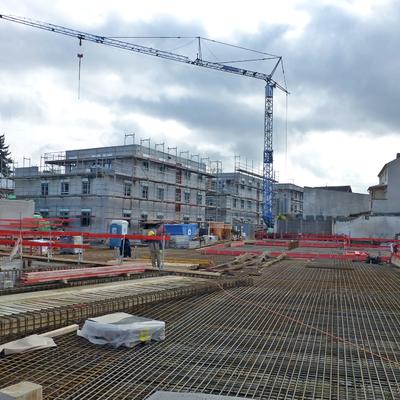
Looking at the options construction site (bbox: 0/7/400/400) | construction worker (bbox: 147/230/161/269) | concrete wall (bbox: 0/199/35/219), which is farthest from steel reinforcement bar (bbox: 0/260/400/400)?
concrete wall (bbox: 0/199/35/219)

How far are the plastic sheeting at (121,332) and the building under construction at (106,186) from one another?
119 feet

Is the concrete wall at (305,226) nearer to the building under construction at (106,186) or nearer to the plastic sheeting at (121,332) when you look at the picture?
the building under construction at (106,186)

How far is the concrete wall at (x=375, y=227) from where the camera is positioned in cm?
4050

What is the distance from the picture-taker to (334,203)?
215 feet

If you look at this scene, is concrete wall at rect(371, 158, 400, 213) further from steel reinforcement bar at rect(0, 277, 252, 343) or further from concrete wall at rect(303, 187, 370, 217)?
steel reinforcement bar at rect(0, 277, 252, 343)

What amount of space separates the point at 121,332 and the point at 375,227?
3997 centimetres

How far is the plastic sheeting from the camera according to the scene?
490 cm

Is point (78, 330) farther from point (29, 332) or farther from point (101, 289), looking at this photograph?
point (101, 289)

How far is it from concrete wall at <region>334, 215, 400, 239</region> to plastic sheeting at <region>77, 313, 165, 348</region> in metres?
38.6

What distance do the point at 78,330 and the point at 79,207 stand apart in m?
38.4

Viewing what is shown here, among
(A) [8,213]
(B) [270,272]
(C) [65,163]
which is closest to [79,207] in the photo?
(C) [65,163]

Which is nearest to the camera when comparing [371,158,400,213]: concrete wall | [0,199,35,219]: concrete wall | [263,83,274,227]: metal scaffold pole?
[0,199,35,219]: concrete wall

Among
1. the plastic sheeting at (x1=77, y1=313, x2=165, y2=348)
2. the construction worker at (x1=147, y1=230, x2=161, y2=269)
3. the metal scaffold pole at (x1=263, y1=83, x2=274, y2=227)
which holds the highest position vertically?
the metal scaffold pole at (x1=263, y1=83, x2=274, y2=227)

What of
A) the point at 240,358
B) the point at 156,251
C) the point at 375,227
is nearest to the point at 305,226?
the point at 375,227
